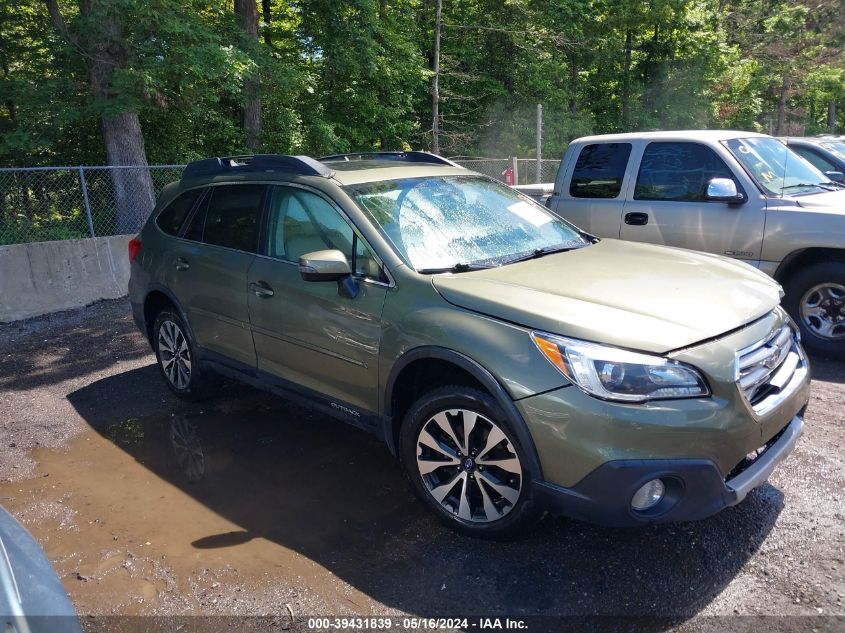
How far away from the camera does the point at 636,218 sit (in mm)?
6465

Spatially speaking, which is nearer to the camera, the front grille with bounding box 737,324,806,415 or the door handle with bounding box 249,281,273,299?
the front grille with bounding box 737,324,806,415

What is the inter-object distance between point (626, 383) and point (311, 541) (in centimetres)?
175

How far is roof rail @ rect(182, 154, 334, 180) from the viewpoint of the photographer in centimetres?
408

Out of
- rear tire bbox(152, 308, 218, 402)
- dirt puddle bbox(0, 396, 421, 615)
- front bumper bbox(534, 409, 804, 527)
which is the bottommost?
dirt puddle bbox(0, 396, 421, 615)

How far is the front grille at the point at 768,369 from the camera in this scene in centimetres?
290

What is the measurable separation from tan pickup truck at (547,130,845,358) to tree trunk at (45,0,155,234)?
21.0 feet

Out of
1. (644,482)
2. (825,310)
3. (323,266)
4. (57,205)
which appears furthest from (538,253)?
(57,205)

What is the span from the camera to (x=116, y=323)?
7848mm

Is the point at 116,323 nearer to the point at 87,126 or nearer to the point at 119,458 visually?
the point at 119,458

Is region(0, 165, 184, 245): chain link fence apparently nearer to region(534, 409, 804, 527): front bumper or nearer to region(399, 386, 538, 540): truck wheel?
region(399, 386, 538, 540): truck wheel

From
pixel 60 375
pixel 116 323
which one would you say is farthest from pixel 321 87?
pixel 60 375

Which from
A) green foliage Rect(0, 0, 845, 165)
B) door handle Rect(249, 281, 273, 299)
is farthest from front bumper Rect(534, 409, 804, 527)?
green foliage Rect(0, 0, 845, 165)

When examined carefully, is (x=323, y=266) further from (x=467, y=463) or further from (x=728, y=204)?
(x=728, y=204)

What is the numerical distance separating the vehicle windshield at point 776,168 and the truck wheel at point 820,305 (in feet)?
2.59
